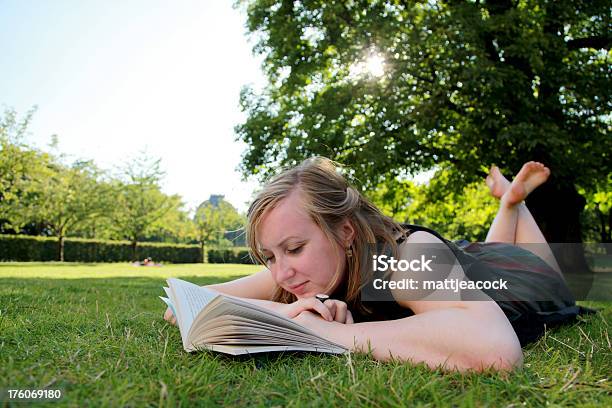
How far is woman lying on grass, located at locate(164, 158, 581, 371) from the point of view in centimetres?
172

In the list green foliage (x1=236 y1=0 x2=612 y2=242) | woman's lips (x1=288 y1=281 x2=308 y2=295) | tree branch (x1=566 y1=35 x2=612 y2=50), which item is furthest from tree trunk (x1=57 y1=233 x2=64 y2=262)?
woman's lips (x1=288 y1=281 x2=308 y2=295)

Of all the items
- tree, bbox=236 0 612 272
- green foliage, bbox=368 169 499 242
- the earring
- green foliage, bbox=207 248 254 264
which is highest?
tree, bbox=236 0 612 272

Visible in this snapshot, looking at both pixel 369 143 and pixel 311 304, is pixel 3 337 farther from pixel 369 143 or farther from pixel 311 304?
pixel 369 143

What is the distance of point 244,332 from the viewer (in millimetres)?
1728

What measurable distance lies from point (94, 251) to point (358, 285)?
1272 inches

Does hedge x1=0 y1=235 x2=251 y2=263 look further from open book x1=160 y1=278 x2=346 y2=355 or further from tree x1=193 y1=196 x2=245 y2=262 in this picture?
open book x1=160 y1=278 x2=346 y2=355

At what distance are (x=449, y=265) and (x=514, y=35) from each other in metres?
8.68

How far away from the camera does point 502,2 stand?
10.7m

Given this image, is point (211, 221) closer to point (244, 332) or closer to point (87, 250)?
point (87, 250)

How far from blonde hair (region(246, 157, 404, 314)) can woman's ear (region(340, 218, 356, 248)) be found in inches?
0.7

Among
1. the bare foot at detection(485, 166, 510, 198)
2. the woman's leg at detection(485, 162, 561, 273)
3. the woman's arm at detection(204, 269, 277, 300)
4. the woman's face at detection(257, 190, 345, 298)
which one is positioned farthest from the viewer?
the bare foot at detection(485, 166, 510, 198)

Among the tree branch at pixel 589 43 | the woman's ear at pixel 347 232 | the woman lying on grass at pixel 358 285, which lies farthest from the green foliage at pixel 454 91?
the woman's ear at pixel 347 232

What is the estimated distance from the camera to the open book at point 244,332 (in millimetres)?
1701

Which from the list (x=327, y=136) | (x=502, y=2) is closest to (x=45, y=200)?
(x=327, y=136)
